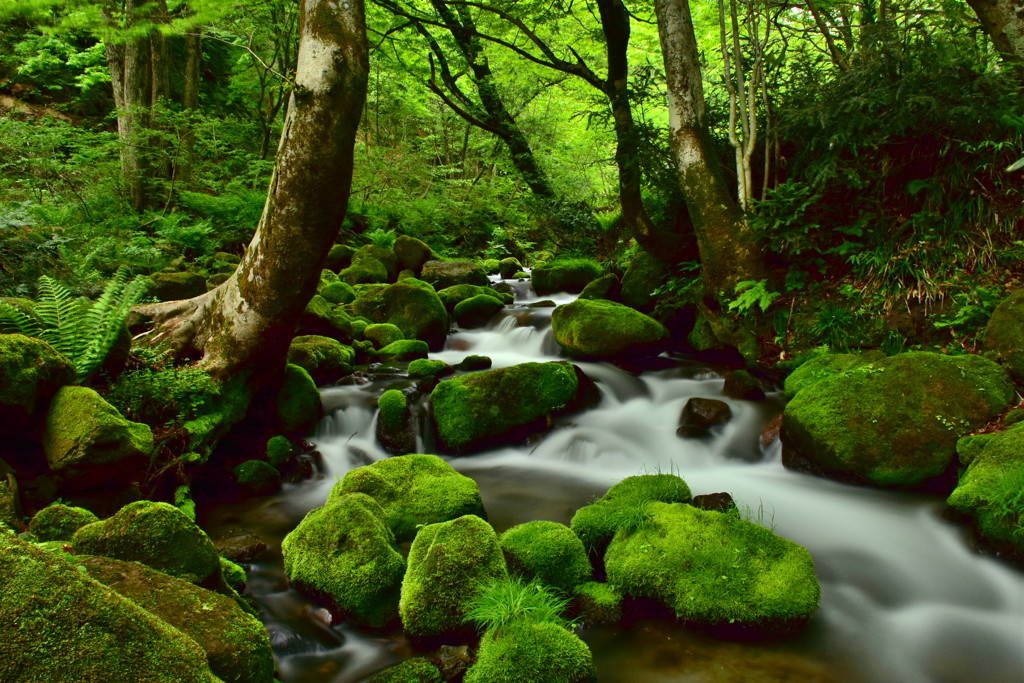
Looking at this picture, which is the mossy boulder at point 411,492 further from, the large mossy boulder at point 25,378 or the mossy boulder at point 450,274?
the mossy boulder at point 450,274

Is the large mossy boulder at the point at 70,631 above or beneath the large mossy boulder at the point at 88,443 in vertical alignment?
above

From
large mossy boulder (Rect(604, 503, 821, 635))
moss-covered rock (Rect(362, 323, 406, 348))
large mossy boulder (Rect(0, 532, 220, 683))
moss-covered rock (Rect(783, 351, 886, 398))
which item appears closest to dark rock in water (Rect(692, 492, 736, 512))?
large mossy boulder (Rect(604, 503, 821, 635))

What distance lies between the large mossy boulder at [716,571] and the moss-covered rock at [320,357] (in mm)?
4922

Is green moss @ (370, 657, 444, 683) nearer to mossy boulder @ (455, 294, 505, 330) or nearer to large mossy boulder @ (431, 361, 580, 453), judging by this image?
large mossy boulder @ (431, 361, 580, 453)

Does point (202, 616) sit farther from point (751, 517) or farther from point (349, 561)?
point (751, 517)

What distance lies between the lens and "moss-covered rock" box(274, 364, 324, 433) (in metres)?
6.18

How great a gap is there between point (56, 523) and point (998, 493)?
18.3 feet

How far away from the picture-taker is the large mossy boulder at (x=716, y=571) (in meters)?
3.28

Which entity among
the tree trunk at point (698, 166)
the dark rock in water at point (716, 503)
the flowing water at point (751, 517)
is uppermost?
the tree trunk at point (698, 166)

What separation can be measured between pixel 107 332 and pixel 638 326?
20.9ft

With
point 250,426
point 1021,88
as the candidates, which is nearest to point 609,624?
point 250,426

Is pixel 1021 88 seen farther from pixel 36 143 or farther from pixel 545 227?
pixel 36 143

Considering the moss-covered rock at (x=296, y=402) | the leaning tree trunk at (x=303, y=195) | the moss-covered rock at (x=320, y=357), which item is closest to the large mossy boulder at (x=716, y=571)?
the leaning tree trunk at (x=303, y=195)

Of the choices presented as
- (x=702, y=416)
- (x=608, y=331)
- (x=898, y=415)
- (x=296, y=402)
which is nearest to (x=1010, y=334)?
(x=898, y=415)
